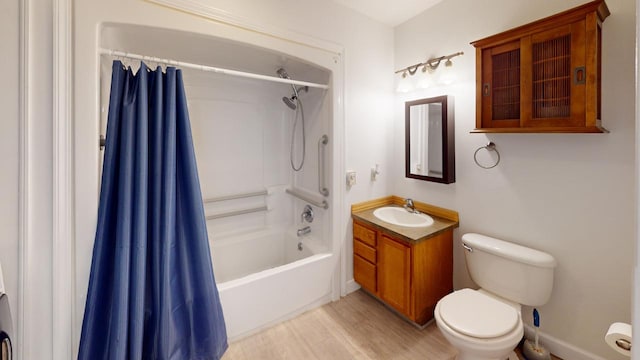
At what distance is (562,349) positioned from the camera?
1711 millimetres

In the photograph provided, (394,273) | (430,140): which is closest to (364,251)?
(394,273)

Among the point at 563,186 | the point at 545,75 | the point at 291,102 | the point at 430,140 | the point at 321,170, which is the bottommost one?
the point at 563,186

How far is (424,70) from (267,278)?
223 cm

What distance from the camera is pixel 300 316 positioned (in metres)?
2.22

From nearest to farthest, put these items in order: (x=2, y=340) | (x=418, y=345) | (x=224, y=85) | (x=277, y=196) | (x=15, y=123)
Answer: (x=2, y=340) → (x=15, y=123) → (x=418, y=345) → (x=224, y=85) → (x=277, y=196)

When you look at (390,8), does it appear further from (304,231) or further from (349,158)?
(304,231)

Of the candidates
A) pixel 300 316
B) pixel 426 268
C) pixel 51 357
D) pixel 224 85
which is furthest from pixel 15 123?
pixel 426 268

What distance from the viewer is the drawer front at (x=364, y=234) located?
2283mm

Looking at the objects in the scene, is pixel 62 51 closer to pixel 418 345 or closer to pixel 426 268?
pixel 426 268

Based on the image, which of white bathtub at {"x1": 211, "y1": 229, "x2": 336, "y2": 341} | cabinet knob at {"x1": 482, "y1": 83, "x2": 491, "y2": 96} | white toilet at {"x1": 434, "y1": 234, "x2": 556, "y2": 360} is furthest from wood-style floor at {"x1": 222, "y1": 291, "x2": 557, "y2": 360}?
cabinet knob at {"x1": 482, "y1": 83, "x2": 491, "y2": 96}

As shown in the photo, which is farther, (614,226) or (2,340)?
(614,226)

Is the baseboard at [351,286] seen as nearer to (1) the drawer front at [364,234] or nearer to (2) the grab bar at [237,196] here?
(1) the drawer front at [364,234]

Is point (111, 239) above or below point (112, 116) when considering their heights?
below

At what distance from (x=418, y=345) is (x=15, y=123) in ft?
8.90
